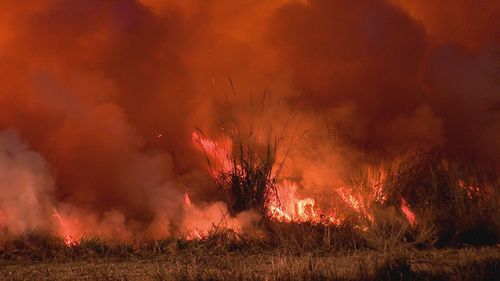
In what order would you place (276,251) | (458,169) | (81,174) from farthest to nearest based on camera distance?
(81,174) → (458,169) → (276,251)

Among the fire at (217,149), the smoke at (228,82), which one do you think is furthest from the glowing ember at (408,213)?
the fire at (217,149)

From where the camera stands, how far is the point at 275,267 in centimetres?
722

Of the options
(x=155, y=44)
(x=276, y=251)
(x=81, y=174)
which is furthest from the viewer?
(x=155, y=44)

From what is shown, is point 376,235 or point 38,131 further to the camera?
point 38,131

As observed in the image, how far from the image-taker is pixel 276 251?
27.9 feet

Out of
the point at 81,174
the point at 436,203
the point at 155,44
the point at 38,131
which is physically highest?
the point at 155,44

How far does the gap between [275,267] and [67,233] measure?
10.2ft

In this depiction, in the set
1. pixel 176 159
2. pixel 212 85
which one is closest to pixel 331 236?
pixel 176 159

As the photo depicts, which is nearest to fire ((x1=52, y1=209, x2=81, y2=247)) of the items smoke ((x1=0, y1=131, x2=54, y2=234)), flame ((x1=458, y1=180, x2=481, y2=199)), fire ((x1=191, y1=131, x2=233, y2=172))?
smoke ((x1=0, y1=131, x2=54, y2=234))

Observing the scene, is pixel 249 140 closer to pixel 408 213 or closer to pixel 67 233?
pixel 408 213

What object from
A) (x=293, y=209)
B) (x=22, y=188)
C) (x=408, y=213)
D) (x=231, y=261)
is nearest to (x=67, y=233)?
(x=22, y=188)

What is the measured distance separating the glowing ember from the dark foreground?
2.13 feet

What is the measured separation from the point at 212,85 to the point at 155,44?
1209 millimetres

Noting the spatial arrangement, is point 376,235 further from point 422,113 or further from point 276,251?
point 422,113
